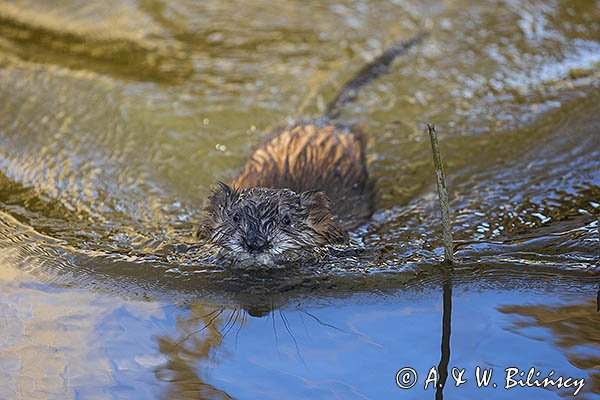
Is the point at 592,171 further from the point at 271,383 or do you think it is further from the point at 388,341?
the point at 271,383

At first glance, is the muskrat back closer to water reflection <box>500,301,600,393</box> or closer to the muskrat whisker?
the muskrat whisker

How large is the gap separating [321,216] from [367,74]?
126 inches

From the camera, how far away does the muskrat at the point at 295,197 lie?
4.73 m

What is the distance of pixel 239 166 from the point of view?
6.82m

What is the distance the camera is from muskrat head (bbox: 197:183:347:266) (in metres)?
4.64

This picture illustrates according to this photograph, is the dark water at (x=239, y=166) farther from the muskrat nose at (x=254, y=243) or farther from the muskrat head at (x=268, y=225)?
the muskrat nose at (x=254, y=243)

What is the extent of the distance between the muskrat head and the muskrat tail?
2.41 metres

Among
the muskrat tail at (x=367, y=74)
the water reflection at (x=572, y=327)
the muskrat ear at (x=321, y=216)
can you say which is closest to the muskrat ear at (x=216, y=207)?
the muskrat ear at (x=321, y=216)

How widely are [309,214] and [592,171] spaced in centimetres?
240

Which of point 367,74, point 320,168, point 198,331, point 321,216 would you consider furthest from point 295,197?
point 367,74

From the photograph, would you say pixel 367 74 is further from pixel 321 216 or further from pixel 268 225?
pixel 268 225

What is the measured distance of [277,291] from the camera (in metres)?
4.69

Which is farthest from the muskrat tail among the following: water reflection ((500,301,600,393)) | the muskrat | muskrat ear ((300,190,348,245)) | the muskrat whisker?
water reflection ((500,301,600,393))

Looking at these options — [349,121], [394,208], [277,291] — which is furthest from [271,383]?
[349,121]
